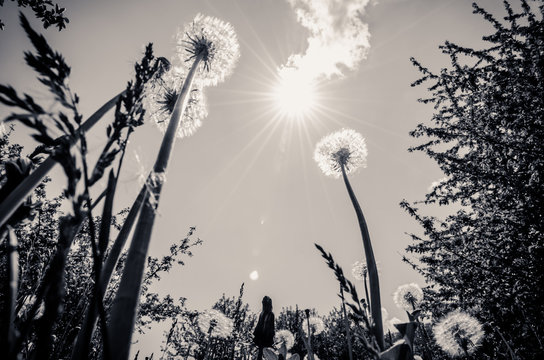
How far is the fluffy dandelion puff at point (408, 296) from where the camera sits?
19.5 m

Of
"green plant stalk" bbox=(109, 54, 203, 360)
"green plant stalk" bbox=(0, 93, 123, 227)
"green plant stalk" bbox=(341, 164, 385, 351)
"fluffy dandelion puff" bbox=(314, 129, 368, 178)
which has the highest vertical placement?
"fluffy dandelion puff" bbox=(314, 129, 368, 178)

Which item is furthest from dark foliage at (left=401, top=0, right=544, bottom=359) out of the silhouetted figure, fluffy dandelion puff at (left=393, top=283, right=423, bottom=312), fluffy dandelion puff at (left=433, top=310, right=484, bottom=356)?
fluffy dandelion puff at (left=393, top=283, right=423, bottom=312)

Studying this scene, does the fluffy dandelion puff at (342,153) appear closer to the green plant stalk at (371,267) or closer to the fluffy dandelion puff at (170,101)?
the green plant stalk at (371,267)

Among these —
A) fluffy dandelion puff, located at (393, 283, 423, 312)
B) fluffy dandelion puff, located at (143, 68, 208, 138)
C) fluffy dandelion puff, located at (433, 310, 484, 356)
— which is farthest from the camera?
fluffy dandelion puff, located at (393, 283, 423, 312)

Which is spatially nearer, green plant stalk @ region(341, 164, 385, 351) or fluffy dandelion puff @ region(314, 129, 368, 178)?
green plant stalk @ region(341, 164, 385, 351)

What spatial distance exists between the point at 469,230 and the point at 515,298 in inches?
79.3

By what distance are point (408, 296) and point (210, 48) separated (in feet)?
73.3

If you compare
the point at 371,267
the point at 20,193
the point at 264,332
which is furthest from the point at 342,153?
the point at 20,193

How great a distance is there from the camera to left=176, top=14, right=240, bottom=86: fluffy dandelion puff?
5.84m

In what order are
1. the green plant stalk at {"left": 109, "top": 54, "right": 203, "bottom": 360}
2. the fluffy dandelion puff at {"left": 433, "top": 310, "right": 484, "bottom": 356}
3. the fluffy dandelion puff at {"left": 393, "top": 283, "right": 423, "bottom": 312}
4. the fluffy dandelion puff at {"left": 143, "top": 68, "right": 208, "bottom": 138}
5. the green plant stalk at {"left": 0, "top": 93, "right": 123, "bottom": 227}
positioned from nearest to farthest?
the green plant stalk at {"left": 109, "top": 54, "right": 203, "bottom": 360}, the green plant stalk at {"left": 0, "top": 93, "right": 123, "bottom": 227}, the fluffy dandelion puff at {"left": 143, "top": 68, "right": 208, "bottom": 138}, the fluffy dandelion puff at {"left": 433, "top": 310, "right": 484, "bottom": 356}, the fluffy dandelion puff at {"left": 393, "top": 283, "right": 423, "bottom": 312}

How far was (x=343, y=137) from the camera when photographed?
14.1m

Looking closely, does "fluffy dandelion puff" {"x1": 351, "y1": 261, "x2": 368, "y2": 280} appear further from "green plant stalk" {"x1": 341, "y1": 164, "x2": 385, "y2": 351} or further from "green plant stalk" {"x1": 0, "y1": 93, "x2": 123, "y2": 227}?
"green plant stalk" {"x1": 0, "y1": 93, "x2": 123, "y2": 227}

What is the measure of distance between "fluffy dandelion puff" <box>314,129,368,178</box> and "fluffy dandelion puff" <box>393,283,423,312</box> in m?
12.8

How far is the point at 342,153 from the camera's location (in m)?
13.2
